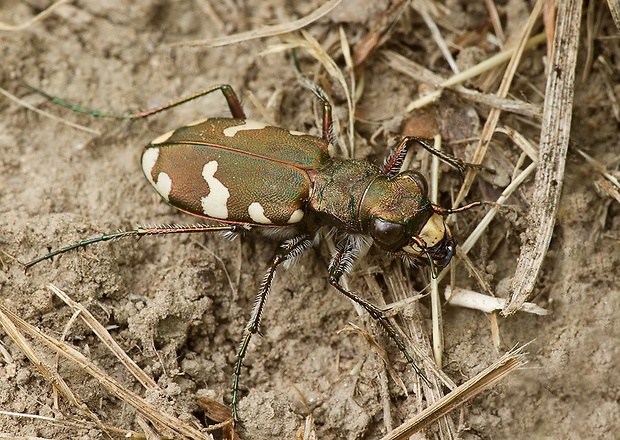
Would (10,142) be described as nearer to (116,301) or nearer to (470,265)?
(116,301)

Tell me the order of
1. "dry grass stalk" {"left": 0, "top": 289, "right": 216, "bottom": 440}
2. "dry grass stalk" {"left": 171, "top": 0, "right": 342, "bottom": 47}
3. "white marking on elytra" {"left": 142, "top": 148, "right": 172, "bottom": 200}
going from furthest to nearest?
1. "dry grass stalk" {"left": 171, "top": 0, "right": 342, "bottom": 47}
2. "white marking on elytra" {"left": 142, "top": 148, "right": 172, "bottom": 200}
3. "dry grass stalk" {"left": 0, "top": 289, "right": 216, "bottom": 440}

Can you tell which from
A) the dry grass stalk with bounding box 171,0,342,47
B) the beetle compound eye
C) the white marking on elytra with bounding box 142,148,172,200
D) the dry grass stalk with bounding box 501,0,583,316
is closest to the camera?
the beetle compound eye

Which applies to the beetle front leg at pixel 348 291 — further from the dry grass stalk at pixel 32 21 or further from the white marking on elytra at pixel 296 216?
the dry grass stalk at pixel 32 21

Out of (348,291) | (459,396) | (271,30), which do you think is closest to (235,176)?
(348,291)

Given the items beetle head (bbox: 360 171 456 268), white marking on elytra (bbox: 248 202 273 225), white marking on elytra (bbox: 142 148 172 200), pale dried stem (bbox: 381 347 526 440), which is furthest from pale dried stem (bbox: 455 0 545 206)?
white marking on elytra (bbox: 142 148 172 200)

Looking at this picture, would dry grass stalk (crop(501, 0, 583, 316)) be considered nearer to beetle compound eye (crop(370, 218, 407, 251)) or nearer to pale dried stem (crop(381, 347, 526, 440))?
pale dried stem (crop(381, 347, 526, 440))

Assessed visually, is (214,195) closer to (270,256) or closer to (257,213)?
(257,213)

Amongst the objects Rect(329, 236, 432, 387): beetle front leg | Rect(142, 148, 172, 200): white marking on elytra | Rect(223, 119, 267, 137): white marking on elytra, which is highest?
Rect(223, 119, 267, 137): white marking on elytra

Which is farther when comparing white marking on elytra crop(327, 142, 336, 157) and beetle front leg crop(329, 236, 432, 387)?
white marking on elytra crop(327, 142, 336, 157)
